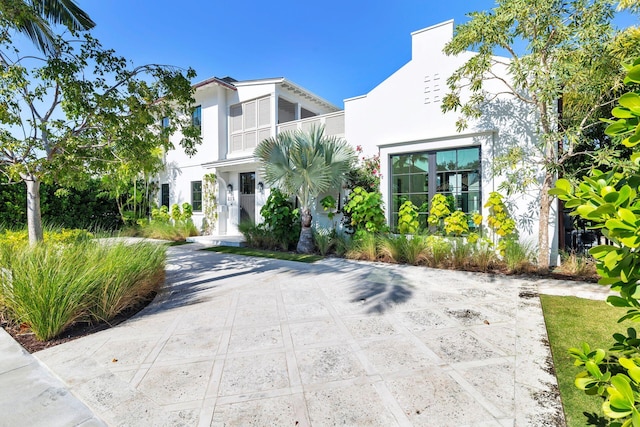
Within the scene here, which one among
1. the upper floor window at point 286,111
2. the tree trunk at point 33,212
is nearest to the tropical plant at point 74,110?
the tree trunk at point 33,212

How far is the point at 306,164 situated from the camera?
907 centimetres

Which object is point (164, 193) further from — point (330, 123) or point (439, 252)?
point (439, 252)

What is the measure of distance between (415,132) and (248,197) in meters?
7.80

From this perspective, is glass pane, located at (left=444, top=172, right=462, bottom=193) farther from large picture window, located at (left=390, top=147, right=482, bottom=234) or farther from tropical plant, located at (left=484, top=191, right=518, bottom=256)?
tropical plant, located at (left=484, top=191, right=518, bottom=256)

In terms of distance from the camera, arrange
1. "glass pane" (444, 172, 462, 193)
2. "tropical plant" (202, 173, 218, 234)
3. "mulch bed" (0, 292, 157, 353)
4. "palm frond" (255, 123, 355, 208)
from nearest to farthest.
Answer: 1. "mulch bed" (0, 292, 157, 353)
2. "glass pane" (444, 172, 462, 193)
3. "palm frond" (255, 123, 355, 208)
4. "tropical plant" (202, 173, 218, 234)

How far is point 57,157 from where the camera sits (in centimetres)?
512

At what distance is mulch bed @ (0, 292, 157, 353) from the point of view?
11.6 feet

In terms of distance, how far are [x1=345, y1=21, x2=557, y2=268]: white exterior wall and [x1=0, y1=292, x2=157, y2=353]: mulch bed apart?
737 centimetres

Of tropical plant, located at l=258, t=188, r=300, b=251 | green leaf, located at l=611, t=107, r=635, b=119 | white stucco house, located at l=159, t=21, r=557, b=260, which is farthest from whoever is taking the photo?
tropical plant, located at l=258, t=188, r=300, b=251

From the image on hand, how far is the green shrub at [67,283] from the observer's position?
3.65 meters

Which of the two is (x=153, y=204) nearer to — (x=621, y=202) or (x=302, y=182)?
(x=302, y=182)

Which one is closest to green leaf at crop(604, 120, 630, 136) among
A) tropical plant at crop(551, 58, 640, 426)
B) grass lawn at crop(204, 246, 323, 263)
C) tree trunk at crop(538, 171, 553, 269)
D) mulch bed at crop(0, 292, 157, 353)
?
tropical plant at crop(551, 58, 640, 426)

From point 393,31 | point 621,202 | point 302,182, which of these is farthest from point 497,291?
point 393,31

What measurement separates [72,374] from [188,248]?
337 inches
